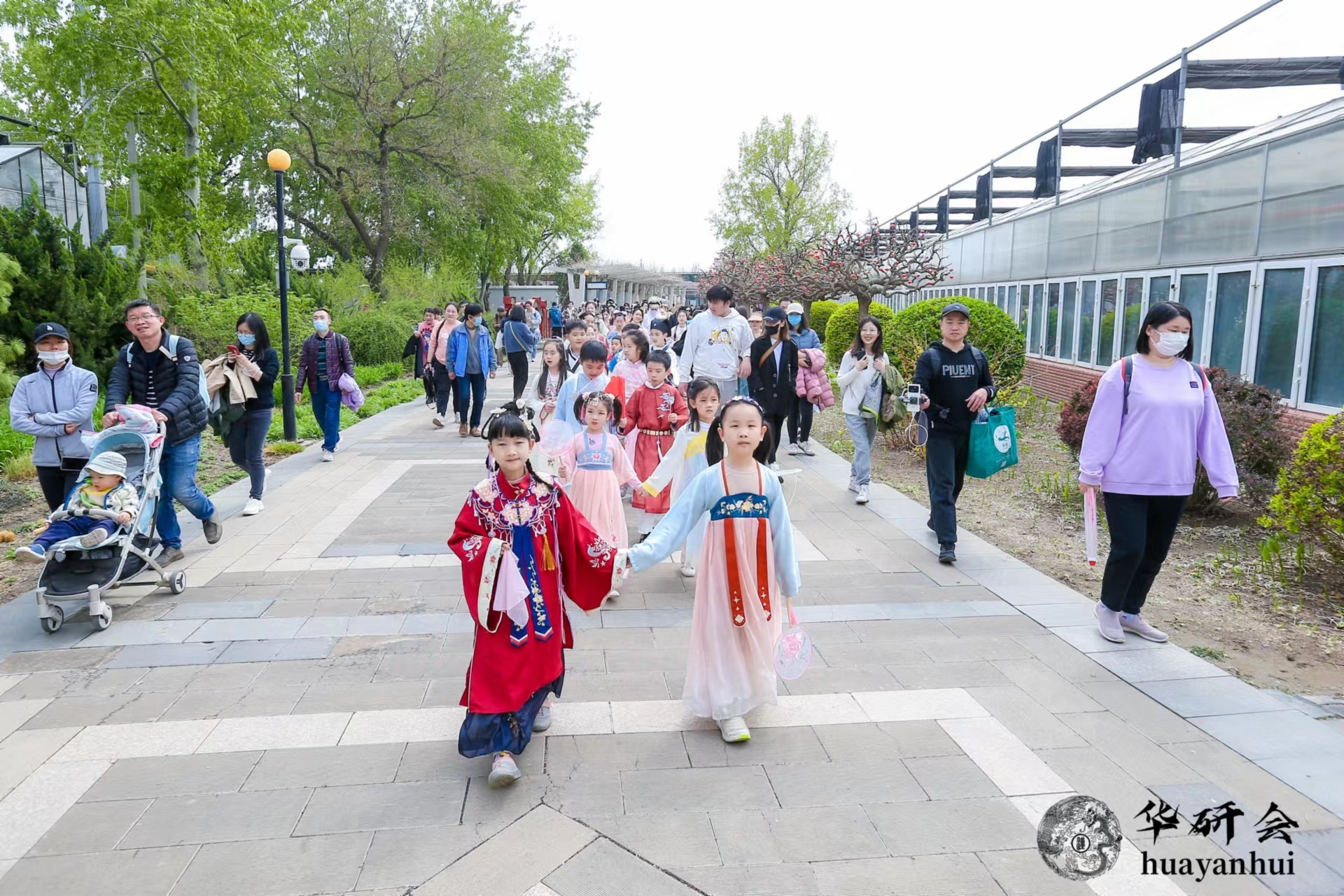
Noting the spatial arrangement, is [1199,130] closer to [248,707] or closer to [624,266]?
[248,707]

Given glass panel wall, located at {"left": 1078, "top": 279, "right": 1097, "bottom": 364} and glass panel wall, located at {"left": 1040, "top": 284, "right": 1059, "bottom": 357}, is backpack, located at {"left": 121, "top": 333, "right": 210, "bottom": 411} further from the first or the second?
Result: glass panel wall, located at {"left": 1040, "top": 284, "right": 1059, "bottom": 357}

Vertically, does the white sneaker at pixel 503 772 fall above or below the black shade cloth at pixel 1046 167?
below

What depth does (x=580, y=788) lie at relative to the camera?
3465mm

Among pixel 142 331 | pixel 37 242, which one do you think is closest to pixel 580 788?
pixel 142 331

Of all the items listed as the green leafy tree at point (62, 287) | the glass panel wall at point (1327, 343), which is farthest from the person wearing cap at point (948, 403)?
the green leafy tree at point (62, 287)

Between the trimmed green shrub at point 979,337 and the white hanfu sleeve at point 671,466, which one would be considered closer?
the white hanfu sleeve at point 671,466

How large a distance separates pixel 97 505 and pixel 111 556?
0.31 metres

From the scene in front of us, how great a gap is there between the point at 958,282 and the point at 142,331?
19.9 m

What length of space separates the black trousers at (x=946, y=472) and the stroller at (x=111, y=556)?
5225 mm

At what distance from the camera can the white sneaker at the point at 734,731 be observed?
12.5 ft

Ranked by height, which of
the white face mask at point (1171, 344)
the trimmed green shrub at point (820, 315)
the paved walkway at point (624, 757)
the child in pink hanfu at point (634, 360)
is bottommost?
the paved walkway at point (624, 757)

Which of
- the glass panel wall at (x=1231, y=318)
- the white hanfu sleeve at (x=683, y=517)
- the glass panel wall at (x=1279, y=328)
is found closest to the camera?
the white hanfu sleeve at (x=683, y=517)

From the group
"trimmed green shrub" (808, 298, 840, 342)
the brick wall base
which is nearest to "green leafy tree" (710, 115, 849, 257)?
"trimmed green shrub" (808, 298, 840, 342)

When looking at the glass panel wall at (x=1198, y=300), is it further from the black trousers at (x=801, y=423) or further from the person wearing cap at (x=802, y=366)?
A: the black trousers at (x=801, y=423)
